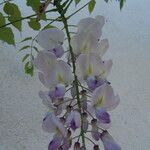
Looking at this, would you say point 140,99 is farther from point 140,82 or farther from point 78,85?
point 78,85

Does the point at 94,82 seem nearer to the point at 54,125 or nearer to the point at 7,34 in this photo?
the point at 54,125

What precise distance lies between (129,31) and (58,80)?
208 cm

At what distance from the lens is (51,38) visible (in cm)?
39

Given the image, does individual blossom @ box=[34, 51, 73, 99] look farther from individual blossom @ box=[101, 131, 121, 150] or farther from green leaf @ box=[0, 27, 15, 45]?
green leaf @ box=[0, 27, 15, 45]

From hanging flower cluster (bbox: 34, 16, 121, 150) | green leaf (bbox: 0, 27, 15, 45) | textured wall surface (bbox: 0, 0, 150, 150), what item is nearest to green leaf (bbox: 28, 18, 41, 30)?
green leaf (bbox: 0, 27, 15, 45)

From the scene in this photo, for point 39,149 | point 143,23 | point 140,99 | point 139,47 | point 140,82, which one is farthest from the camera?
point 143,23

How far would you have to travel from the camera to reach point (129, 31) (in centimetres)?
242

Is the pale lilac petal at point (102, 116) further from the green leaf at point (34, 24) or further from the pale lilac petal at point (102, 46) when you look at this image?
the green leaf at point (34, 24)

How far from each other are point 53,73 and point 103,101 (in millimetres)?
56

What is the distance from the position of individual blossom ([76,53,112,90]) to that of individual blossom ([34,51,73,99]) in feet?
0.04

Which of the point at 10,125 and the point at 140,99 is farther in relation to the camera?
the point at 140,99

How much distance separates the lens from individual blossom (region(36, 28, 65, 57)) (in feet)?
1.29

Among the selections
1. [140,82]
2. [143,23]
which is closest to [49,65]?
[140,82]

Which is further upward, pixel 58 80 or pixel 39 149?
pixel 58 80
